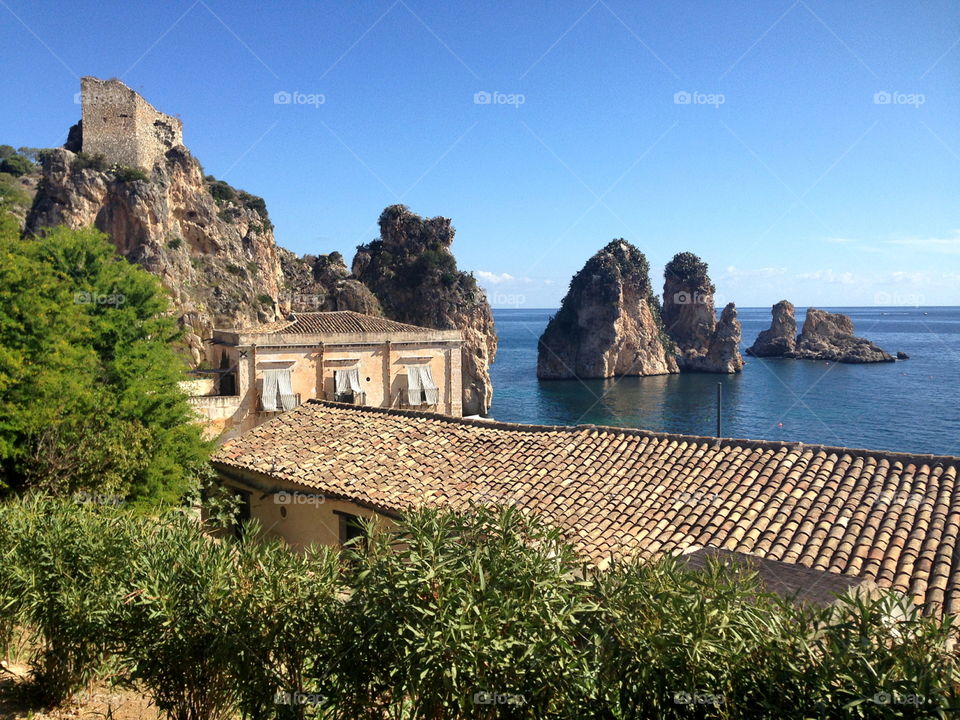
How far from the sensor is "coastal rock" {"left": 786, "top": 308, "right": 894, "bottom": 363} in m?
114

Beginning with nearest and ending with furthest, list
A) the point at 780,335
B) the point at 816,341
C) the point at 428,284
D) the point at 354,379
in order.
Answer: the point at 354,379 → the point at 428,284 → the point at 816,341 → the point at 780,335

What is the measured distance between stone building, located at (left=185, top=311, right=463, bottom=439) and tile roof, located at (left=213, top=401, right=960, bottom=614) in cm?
707

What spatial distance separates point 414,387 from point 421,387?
12.2 inches

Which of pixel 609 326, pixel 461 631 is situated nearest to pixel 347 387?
pixel 461 631

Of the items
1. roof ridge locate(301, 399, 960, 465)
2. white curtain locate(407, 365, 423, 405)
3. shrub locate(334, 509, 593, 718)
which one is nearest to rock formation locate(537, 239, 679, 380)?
white curtain locate(407, 365, 423, 405)

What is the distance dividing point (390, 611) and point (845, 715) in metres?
3.62

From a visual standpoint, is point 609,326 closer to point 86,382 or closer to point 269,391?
point 269,391

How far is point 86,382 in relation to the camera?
16172 millimetres

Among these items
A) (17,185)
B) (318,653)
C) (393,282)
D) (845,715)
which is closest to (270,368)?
(318,653)

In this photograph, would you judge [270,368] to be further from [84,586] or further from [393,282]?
[393,282]

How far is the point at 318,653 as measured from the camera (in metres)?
6.56

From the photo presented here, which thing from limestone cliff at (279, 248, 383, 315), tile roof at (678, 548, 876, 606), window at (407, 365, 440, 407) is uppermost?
limestone cliff at (279, 248, 383, 315)

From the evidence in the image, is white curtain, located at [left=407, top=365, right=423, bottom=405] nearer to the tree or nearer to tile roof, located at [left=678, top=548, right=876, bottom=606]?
the tree

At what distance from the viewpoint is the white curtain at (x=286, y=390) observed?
2550 cm
